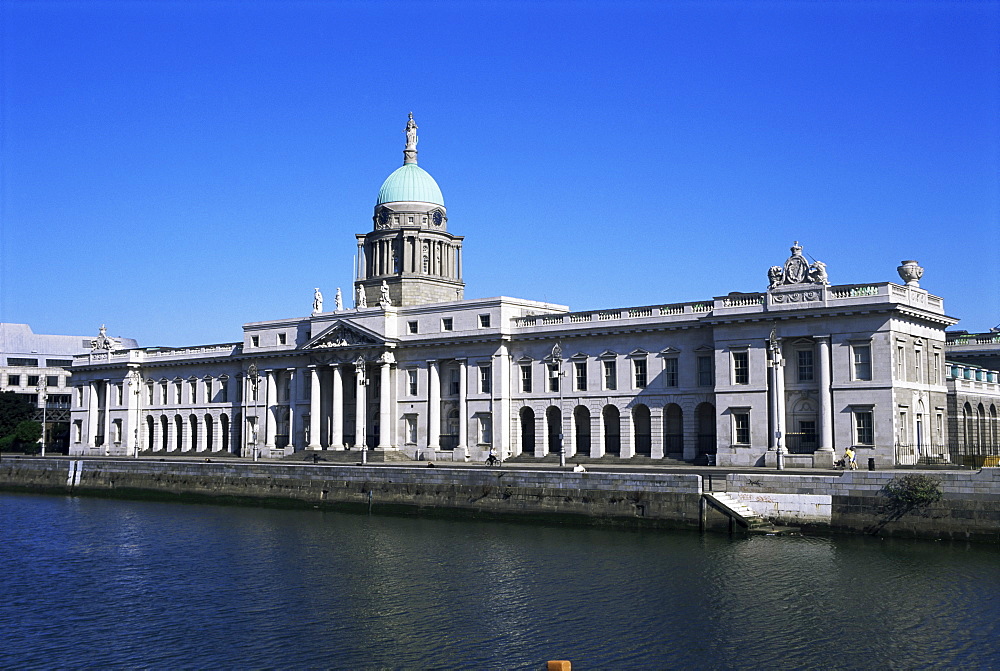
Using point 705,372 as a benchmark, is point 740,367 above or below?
above

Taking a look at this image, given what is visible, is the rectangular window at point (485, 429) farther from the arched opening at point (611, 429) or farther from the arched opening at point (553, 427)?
the arched opening at point (611, 429)

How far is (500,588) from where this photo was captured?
1540 inches

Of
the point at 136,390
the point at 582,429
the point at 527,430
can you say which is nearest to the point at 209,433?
the point at 136,390

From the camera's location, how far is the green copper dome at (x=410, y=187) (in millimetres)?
101250

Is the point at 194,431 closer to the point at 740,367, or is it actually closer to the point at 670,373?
the point at 670,373

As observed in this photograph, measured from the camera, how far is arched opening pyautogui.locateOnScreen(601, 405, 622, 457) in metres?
79.1

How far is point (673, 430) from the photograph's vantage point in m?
76.5

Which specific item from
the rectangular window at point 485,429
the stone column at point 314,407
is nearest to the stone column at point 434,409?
the rectangular window at point 485,429

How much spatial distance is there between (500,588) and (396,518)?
76.0 feet

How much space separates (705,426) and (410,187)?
40.3m

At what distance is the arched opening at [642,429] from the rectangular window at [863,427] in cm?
1618

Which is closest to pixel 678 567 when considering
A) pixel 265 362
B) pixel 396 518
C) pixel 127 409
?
pixel 396 518

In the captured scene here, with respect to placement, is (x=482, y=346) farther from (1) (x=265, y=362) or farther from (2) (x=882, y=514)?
(2) (x=882, y=514)

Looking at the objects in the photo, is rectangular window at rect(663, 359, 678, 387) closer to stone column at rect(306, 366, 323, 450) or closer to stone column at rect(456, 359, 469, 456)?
stone column at rect(456, 359, 469, 456)
